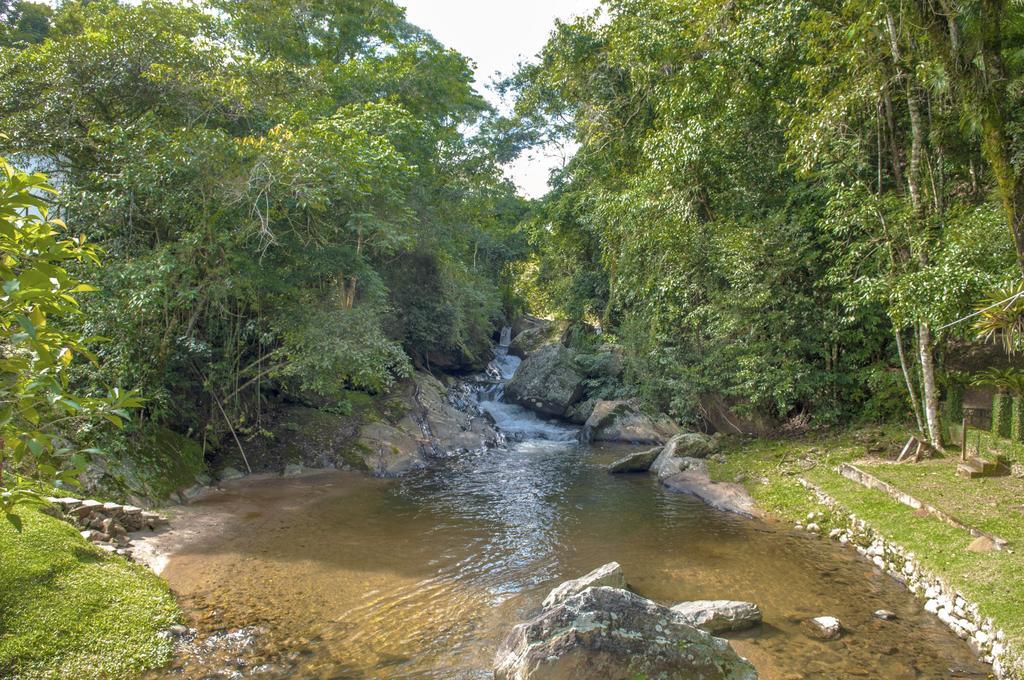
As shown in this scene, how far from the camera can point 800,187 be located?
13.8m

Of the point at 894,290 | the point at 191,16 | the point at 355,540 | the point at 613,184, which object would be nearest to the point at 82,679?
the point at 355,540

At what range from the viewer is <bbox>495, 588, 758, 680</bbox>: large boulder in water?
489 cm

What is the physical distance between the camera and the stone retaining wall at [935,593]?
215 inches

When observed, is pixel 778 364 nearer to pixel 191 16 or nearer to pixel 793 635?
pixel 793 635

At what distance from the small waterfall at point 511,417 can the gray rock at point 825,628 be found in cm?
1373

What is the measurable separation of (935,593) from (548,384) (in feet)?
54.1

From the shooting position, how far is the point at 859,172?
12.0 m

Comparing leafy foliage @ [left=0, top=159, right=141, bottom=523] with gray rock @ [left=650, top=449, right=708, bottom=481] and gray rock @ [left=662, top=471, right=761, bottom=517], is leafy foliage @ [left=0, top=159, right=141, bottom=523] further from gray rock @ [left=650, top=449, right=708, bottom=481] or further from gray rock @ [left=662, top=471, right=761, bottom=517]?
gray rock @ [left=650, top=449, right=708, bottom=481]

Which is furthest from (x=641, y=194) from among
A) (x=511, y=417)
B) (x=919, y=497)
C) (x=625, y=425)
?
(x=511, y=417)

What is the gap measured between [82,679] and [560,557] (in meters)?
5.79

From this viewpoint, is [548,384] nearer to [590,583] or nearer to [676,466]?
[676,466]

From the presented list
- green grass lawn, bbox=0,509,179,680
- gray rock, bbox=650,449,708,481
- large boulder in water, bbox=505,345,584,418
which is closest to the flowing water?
green grass lawn, bbox=0,509,179,680

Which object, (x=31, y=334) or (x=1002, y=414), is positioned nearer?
(x=31, y=334)

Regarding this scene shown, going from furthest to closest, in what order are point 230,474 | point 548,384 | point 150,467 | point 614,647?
point 548,384 < point 230,474 < point 150,467 < point 614,647
